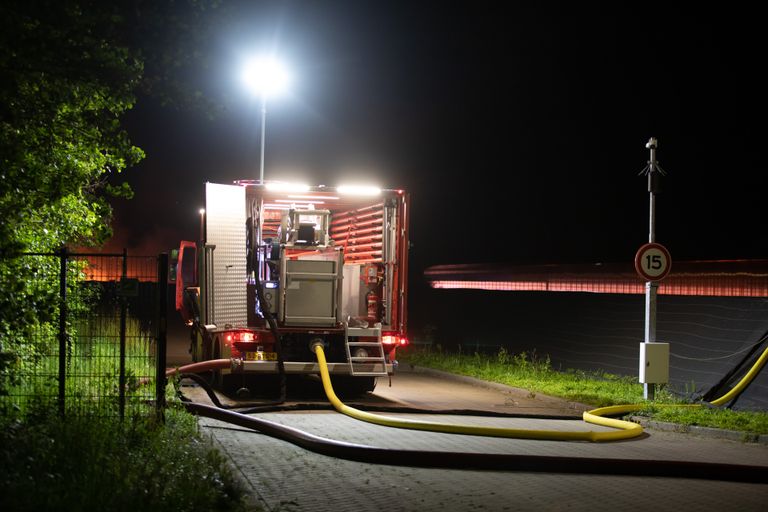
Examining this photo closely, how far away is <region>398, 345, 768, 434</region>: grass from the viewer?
41.0 feet

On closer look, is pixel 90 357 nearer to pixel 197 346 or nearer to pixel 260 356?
pixel 260 356

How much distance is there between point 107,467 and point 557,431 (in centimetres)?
573

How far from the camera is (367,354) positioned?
15242 millimetres

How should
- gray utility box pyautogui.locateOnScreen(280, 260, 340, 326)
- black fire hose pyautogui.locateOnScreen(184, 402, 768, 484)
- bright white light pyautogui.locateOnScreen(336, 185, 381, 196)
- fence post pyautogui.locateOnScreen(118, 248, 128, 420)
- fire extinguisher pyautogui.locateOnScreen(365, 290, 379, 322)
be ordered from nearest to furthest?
1. black fire hose pyautogui.locateOnScreen(184, 402, 768, 484)
2. fence post pyautogui.locateOnScreen(118, 248, 128, 420)
3. gray utility box pyautogui.locateOnScreen(280, 260, 340, 326)
4. bright white light pyautogui.locateOnScreen(336, 185, 381, 196)
5. fire extinguisher pyautogui.locateOnScreen(365, 290, 379, 322)

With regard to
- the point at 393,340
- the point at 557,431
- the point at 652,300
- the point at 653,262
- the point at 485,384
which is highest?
the point at 653,262

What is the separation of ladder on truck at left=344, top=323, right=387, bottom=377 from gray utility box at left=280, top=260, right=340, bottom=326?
39 centimetres

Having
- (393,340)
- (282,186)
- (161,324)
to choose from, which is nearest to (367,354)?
(393,340)

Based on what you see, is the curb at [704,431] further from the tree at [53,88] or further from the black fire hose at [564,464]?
the tree at [53,88]

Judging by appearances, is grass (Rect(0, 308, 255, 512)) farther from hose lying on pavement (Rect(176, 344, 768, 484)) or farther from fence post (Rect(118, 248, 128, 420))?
hose lying on pavement (Rect(176, 344, 768, 484))

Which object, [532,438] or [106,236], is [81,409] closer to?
[106,236]

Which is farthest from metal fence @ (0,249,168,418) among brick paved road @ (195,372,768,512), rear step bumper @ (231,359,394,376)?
rear step bumper @ (231,359,394,376)

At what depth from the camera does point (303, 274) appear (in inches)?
600

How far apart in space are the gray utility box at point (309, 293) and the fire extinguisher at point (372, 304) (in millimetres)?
1383

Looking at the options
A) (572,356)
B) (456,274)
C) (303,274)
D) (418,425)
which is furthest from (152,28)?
(456,274)
